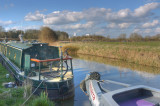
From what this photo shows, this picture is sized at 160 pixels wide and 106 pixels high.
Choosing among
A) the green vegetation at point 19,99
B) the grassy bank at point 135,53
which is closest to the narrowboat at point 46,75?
the green vegetation at point 19,99

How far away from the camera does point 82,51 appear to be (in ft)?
92.3

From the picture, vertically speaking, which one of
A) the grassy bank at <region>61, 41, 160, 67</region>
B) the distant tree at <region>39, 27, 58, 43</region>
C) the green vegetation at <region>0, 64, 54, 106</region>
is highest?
the distant tree at <region>39, 27, 58, 43</region>

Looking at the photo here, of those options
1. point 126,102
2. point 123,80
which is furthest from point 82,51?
point 126,102

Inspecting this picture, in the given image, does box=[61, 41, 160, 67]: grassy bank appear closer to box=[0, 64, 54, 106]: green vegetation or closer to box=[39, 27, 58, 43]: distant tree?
box=[0, 64, 54, 106]: green vegetation

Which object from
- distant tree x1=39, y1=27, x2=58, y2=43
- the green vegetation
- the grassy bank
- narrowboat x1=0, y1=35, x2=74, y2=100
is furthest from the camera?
distant tree x1=39, y1=27, x2=58, y2=43

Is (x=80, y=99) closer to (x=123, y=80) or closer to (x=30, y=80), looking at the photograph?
(x=30, y=80)

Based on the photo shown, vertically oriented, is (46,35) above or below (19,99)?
above

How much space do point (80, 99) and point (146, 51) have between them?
12.0 meters

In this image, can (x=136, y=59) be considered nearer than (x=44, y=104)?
No

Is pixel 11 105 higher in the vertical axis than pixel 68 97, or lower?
higher

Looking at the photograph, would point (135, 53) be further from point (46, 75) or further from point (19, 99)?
point (19, 99)

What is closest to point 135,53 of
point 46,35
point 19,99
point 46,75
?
point 46,75

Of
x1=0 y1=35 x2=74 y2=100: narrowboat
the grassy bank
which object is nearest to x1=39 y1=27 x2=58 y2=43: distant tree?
the grassy bank

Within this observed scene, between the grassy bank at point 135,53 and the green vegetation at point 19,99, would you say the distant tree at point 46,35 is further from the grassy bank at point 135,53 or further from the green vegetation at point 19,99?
the green vegetation at point 19,99
